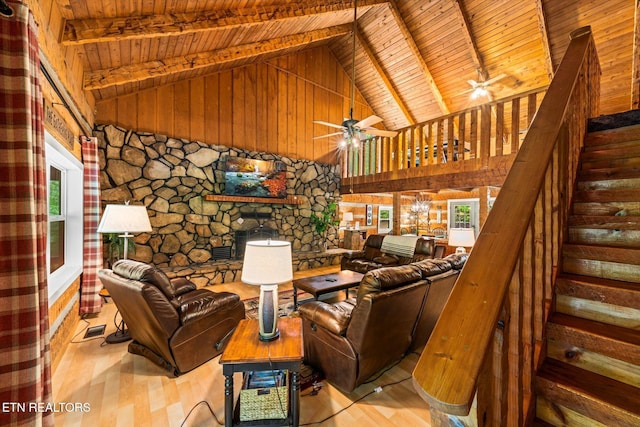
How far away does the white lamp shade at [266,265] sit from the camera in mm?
1803

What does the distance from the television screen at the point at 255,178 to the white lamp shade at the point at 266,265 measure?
3.97 m

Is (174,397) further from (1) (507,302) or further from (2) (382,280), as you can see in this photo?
(1) (507,302)

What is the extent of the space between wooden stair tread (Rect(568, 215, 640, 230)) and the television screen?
5.13 metres

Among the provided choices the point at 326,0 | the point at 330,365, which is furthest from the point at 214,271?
the point at 326,0

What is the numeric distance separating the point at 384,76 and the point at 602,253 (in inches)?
277

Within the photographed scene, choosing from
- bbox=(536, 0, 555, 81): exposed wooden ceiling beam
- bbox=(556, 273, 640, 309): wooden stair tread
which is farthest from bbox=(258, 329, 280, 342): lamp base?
bbox=(536, 0, 555, 81): exposed wooden ceiling beam

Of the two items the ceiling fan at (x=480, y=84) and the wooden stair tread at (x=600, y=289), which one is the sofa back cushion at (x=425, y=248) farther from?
the wooden stair tread at (x=600, y=289)

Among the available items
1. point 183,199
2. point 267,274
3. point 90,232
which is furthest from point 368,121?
point 90,232

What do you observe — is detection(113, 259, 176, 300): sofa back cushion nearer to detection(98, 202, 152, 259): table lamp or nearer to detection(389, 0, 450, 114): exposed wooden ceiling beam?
detection(98, 202, 152, 259): table lamp

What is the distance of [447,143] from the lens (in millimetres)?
5078

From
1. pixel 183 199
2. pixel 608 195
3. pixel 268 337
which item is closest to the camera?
pixel 608 195

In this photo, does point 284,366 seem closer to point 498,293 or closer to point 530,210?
point 498,293

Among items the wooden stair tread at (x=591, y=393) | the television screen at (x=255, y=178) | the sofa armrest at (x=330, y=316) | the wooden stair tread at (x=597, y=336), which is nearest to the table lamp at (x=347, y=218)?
the television screen at (x=255, y=178)

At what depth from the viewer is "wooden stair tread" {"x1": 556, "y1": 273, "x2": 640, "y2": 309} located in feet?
3.89
